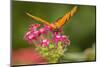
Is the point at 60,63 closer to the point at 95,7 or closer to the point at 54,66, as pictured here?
the point at 54,66

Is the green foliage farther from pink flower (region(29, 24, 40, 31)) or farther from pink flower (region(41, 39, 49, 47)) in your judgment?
pink flower (region(29, 24, 40, 31))

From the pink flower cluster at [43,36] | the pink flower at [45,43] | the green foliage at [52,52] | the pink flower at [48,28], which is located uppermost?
the pink flower at [48,28]

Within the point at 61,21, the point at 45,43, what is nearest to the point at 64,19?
the point at 61,21

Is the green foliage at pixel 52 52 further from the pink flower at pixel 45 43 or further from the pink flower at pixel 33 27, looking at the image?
the pink flower at pixel 33 27

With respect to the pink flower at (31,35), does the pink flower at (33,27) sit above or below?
above

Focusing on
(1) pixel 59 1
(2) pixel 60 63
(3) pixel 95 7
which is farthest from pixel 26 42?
(3) pixel 95 7

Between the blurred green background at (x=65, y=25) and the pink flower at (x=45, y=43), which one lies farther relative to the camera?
the pink flower at (x=45, y=43)

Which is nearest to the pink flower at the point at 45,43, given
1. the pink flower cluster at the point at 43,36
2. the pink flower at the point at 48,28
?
the pink flower cluster at the point at 43,36
